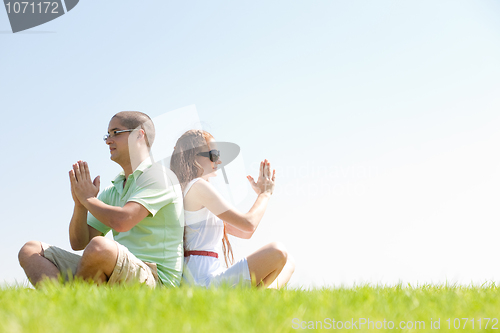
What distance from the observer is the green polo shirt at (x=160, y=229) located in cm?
469

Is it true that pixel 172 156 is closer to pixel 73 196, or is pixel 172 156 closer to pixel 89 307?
pixel 73 196

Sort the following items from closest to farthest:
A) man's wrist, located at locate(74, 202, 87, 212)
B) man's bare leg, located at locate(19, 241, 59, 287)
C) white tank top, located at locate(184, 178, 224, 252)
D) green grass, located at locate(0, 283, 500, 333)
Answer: green grass, located at locate(0, 283, 500, 333), man's bare leg, located at locate(19, 241, 59, 287), white tank top, located at locate(184, 178, 224, 252), man's wrist, located at locate(74, 202, 87, 212)

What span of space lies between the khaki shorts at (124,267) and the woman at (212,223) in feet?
1.58

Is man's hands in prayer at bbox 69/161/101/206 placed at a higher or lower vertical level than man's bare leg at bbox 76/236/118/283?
higher

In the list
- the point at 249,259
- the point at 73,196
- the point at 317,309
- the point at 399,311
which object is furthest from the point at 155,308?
the point at 73,196

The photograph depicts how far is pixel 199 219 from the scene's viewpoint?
5.05 metres

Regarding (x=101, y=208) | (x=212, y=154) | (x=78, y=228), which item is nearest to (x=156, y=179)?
(x=101, y=208)

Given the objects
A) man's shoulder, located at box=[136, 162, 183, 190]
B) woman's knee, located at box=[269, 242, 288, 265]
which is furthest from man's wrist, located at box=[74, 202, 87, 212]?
woman's knee, located at box=[269, 242, 288, 265]

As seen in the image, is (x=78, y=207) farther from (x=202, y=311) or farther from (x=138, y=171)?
(x=202, y=311)

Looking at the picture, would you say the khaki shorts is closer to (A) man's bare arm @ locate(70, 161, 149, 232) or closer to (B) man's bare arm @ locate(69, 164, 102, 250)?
(A) man's bare arm @ locate(70, 161, 149, 232)

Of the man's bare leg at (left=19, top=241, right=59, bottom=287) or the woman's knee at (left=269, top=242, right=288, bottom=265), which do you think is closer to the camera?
the man's bare leg at (left=19, top=241, right=59, bottom=287)

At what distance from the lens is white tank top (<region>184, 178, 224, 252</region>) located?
5.00 m

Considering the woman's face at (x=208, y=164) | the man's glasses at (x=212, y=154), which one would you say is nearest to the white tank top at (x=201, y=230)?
the woman's face at (x=208, y=164)

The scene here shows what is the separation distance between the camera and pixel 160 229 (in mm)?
4758
